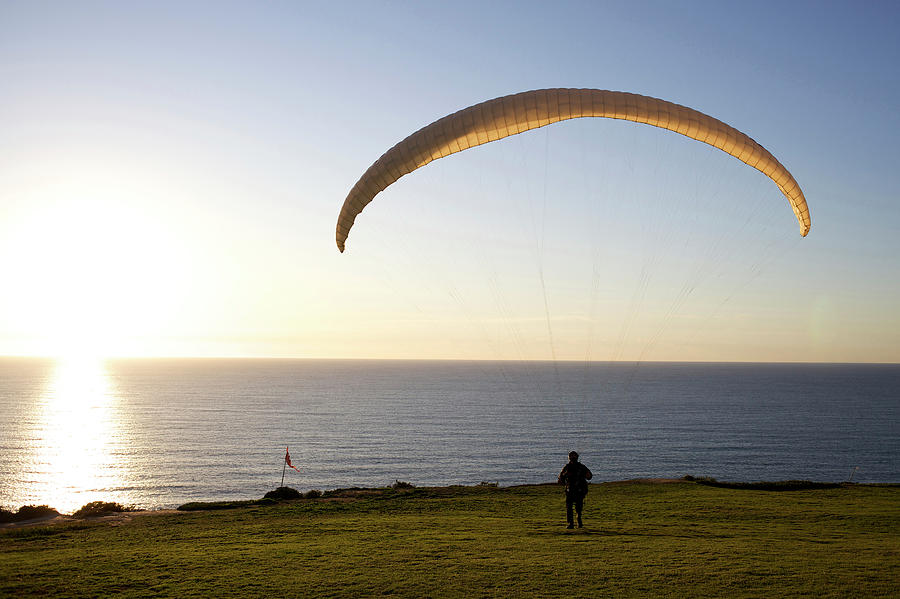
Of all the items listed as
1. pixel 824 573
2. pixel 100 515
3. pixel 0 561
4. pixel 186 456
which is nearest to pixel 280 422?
pixel 186 456

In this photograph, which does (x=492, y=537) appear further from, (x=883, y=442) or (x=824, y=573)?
(x=883, y=442)

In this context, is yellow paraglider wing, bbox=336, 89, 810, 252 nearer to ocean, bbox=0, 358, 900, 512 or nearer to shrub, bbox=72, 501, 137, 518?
ocean, bbox=0, 358, 900, 512

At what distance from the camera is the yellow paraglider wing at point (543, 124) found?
13.4 m

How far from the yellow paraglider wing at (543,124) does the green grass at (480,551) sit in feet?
29.0

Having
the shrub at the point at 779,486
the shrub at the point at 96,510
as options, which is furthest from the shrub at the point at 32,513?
the shrub at the point at 779,486

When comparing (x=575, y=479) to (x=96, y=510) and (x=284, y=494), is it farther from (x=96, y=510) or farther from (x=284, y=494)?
(x=96, y=510)

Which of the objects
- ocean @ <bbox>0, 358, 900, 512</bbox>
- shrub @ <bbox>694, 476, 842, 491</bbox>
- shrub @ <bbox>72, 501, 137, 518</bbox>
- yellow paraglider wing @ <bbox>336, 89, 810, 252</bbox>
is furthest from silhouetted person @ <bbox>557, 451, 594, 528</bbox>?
shrub @ <bbox>72, 501, 137, 518</bbox>

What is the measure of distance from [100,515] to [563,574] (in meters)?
18.0

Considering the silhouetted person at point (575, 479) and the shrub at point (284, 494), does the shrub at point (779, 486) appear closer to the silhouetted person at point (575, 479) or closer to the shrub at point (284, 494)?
the silhouetted person at point (575, 479)

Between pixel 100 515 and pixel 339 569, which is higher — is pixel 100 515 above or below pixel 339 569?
below

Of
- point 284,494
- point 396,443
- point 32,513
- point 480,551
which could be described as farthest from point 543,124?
point 396,443

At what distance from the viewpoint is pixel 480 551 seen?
38.5ft

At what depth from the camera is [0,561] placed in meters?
12.3

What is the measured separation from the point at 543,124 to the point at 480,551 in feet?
31.9
